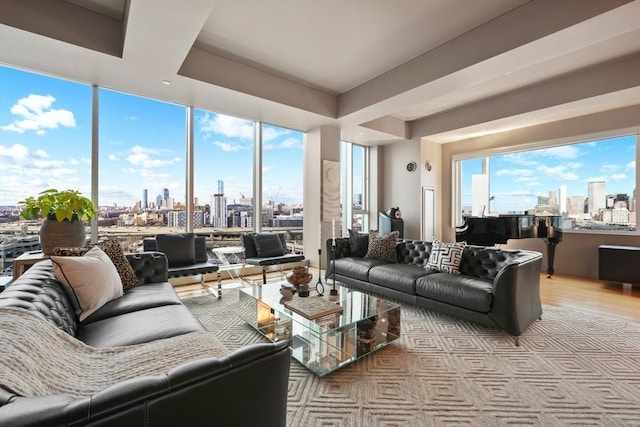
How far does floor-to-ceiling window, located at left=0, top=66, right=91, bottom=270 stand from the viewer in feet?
11.5

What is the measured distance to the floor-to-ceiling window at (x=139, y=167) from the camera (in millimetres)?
4109

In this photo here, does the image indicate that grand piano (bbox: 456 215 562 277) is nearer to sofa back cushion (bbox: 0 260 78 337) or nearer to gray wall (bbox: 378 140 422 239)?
gray wall (bbox: 378 140 422 239)

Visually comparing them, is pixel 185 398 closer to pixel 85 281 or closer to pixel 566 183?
pixel 85 281

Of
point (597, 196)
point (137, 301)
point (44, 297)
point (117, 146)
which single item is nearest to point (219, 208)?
point (117, 146)

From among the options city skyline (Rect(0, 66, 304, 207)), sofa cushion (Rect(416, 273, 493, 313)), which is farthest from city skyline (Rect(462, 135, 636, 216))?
city skyline (Rect(0, 66, 304, 207))

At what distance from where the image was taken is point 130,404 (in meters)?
0.68

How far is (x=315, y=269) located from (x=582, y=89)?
16.2 feet

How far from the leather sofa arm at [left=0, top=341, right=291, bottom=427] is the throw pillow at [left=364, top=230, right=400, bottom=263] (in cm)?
331

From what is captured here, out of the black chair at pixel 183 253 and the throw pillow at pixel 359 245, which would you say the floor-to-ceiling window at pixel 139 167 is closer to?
the black chair at pixel 183 253

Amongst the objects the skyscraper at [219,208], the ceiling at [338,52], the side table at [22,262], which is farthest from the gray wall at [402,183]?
the side table at [22,262]

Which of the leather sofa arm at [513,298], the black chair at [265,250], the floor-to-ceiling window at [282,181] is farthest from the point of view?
the floor-to-ceiling window at [282,181]

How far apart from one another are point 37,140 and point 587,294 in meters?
7.46

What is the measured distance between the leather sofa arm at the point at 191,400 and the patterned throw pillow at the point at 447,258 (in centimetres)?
285

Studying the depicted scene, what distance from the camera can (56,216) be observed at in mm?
2955
